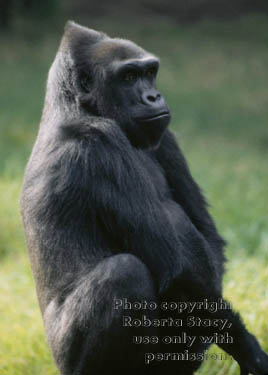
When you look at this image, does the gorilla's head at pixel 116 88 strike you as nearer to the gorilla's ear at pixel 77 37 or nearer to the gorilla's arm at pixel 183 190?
Result: the gorilla's ear at pixel 77 37

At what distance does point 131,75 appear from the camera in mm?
3877

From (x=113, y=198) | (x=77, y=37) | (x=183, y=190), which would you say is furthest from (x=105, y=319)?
(x=77, y=37)

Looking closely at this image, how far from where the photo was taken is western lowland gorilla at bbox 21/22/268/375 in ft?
11.2

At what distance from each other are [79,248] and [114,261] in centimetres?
24

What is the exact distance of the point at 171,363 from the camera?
372cm

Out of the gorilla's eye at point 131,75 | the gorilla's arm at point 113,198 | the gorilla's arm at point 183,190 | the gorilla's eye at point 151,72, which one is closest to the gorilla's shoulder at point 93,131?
the gorilla's arm at point 113,198

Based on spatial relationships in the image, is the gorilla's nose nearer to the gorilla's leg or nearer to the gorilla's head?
the gorilla's head

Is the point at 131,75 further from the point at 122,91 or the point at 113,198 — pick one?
the point at 113,198

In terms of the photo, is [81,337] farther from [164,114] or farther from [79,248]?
[164,114]

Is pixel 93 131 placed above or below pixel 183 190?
above

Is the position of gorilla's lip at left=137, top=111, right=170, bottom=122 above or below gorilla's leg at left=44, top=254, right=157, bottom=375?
above

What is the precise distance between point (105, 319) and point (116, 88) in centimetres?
135

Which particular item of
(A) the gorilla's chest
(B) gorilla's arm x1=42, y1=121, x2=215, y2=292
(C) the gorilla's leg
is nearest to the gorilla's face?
(A) the gorilla's chest

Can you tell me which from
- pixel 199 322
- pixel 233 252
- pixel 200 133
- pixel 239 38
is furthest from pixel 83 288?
pixel 239 38
